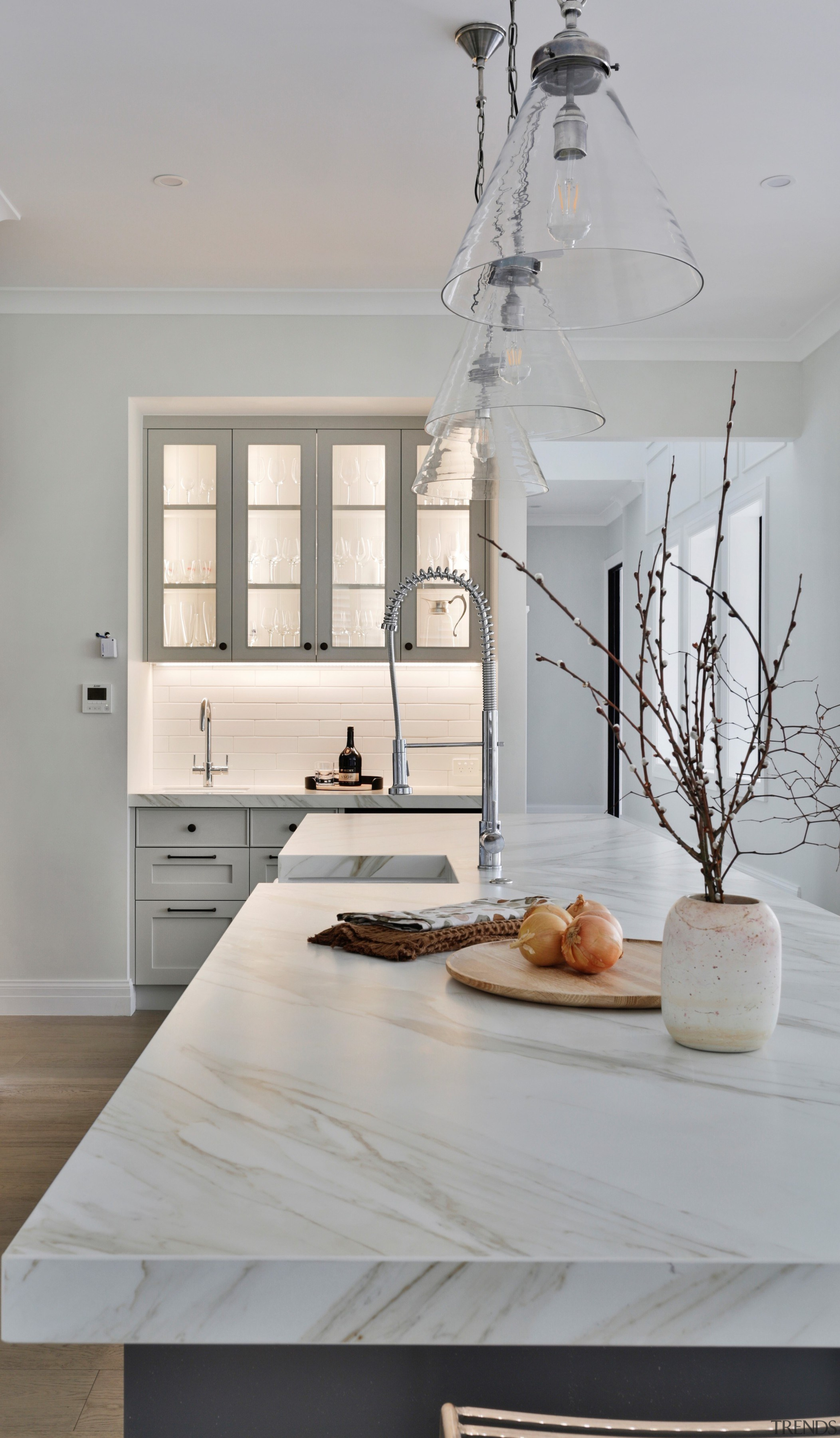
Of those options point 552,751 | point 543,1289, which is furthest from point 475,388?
point 552,751

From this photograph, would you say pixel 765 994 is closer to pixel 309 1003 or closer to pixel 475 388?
pixel 309 1003

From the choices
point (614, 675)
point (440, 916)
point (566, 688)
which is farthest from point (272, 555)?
point (566, 688)

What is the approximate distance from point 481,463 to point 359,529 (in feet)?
7.09

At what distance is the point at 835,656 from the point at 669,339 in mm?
1513

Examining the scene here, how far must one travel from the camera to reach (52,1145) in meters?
2.99

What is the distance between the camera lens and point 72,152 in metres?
3.15

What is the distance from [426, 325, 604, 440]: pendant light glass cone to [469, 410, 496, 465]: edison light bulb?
6.2 inches

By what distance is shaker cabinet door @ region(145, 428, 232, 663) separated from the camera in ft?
15.0

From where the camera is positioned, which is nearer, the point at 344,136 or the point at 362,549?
the point at 344,136

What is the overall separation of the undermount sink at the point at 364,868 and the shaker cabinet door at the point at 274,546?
2242 mm

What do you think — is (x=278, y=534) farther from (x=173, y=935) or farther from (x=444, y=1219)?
(x=444, y=1219)

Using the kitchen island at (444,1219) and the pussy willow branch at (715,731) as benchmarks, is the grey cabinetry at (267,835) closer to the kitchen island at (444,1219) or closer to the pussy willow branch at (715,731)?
the pussy willow branch at (715,731)

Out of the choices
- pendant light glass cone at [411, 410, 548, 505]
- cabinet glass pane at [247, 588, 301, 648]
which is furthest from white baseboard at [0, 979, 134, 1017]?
pendant light glass cone at [411, 410, 548, 505]

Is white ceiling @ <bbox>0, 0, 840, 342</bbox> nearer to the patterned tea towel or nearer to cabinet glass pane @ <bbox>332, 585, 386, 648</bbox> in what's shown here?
cabinet glass pane @ <bbox>332, 585, 386, 648</bbox>
